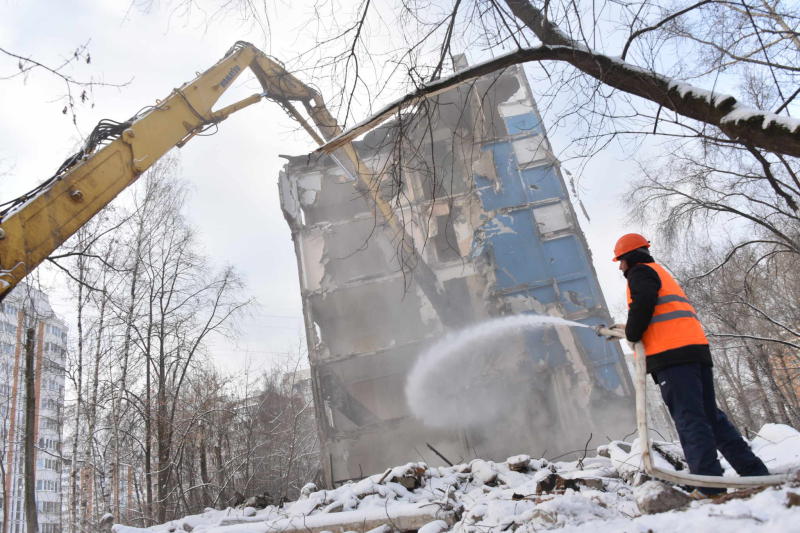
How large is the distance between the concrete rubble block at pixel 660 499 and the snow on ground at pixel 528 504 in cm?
1

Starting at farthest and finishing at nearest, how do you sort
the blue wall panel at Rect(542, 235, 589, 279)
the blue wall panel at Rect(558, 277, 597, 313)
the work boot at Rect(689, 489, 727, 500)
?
the blue wall panel at Rect(542, 235, 589, 279) < the blue wall panel at Rect(558, 277, 597, 313) < the work boot at Rect(689, 489, 727, 500)

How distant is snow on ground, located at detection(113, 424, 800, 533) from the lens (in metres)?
1.85

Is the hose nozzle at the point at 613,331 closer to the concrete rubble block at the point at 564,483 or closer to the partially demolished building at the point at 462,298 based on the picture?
the concrete rubble block at the point at 564,483

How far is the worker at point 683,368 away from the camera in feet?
8.80

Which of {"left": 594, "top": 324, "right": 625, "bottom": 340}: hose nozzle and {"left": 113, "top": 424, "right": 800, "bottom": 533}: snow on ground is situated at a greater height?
{"left": 594, "top": 324, "right": 625, "bottom": 340}: hose nozzle

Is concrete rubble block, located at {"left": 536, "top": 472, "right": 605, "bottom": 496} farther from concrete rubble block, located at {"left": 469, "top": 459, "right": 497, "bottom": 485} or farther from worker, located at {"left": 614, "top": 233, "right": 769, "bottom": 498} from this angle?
worker, located at {"left": 614, "top": 233, "right": 769, "bottom": 498}

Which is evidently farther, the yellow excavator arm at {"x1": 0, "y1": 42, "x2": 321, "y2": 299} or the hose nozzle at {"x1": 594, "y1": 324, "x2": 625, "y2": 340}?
the yellow excavator arm at {"x1": 0, "y1": 42, "x2": 321, "y2": 299}

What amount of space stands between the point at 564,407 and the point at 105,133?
25.0ft

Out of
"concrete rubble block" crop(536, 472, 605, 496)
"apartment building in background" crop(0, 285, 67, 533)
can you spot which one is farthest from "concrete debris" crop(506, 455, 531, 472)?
"apartment building in background" crop(0, 285, 67, 533)

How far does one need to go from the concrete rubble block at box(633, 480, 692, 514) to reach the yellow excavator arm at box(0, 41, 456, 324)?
2360 mm

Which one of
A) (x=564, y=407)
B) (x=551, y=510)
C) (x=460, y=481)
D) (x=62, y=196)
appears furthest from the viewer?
(x=564, y=407)

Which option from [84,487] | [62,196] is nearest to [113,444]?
[84,487]

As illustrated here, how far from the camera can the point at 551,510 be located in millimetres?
2602

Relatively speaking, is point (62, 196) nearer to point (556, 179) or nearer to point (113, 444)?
point (113, 444)
